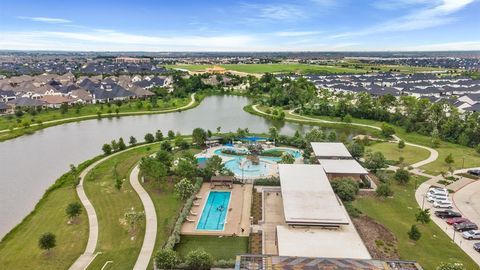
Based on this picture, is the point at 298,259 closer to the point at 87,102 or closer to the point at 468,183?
the point at 468,183

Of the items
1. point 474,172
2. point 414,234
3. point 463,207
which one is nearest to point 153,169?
point 414,234

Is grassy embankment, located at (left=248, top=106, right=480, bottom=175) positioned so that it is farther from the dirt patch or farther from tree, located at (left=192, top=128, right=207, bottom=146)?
tree, located at (left=192, top=128, right=207, bottom=146)

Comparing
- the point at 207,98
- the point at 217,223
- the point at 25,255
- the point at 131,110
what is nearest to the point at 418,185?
the point at 217,223

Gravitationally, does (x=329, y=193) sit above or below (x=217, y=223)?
above

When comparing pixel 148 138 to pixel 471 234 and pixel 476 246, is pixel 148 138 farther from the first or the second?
pixel 476 246

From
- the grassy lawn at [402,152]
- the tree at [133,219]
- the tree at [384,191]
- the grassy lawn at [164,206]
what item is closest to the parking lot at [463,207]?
the tree at [384,191]

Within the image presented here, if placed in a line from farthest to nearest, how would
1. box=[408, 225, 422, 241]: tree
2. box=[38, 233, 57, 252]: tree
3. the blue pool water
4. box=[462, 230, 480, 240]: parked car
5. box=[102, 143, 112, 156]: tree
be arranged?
box=[102, 143, 112, 156]: tree
the blue pool water
box=[462, 230, 480, 240]: parked car
box=[408, 225, 422, 241]: tree
box=[38, 233, 57, 252]: tree

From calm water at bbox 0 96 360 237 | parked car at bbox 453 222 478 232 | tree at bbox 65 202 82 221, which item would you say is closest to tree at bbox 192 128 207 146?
calm water at bbox 0 96 360 237
